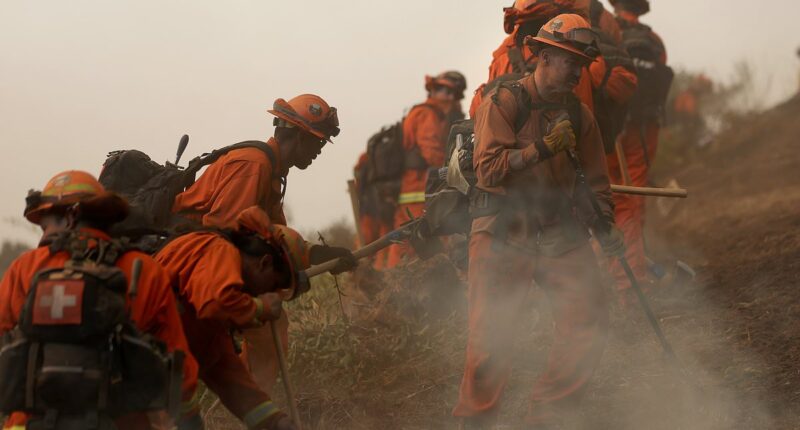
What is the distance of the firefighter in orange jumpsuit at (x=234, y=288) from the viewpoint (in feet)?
15.0

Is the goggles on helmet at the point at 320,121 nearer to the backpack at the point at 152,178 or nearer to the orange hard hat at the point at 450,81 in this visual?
the backpack at the point at 152,178

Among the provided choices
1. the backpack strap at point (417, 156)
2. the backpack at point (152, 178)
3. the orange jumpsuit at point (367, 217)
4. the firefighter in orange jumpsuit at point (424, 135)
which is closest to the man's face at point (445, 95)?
the firefighter in orange jumpsuit at point (424, 135)

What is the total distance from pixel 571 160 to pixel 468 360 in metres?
1.16

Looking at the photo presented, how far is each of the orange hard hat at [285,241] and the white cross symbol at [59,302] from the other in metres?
1.08

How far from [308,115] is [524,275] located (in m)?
1.53

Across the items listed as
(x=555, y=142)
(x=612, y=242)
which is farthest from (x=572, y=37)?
(x=612, y=242)

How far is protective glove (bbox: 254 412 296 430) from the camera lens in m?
5.08

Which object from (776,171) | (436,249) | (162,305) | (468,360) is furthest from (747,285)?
(776,171)

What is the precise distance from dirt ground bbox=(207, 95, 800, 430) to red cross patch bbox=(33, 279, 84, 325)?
312 centimetres

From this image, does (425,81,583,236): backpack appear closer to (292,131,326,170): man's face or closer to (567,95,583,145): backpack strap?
(567,95,583,145): backpack strap

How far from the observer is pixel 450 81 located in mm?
11133

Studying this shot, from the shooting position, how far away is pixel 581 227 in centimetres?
598

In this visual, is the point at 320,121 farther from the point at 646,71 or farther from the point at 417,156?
the point at 417,156

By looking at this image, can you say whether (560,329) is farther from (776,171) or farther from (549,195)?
(776,171)
